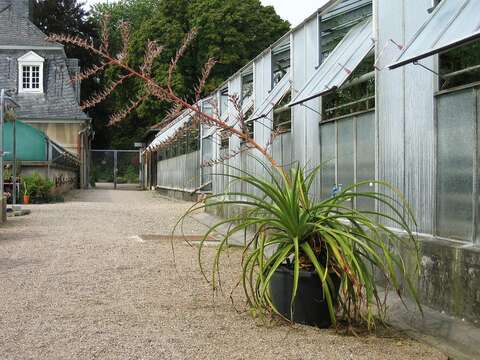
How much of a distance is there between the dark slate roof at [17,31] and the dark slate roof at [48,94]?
504 millimetres

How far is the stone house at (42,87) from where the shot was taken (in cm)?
3244

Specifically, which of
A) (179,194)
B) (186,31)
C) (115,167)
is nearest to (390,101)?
(179,194)

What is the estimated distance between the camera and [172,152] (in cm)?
2961

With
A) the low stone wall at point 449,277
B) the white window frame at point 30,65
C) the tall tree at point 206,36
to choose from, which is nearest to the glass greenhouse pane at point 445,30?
the low stone wall at point 449,277

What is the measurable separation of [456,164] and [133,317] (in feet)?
9.91

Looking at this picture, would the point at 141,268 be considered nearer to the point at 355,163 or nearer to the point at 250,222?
the point at 355,163

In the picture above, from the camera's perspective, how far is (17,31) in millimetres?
34750

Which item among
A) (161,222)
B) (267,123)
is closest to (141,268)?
(267,123)

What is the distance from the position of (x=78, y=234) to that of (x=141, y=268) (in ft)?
13.9

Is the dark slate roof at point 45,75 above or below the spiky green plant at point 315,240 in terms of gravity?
above

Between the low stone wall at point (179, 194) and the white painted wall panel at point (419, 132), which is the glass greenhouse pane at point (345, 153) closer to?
the white painted wall panel at point (419, 132)

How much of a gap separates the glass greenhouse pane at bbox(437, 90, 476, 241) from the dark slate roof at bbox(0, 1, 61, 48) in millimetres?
30634

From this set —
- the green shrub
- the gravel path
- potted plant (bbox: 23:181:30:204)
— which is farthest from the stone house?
the gravel path

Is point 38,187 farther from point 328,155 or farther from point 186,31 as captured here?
point 186,31
